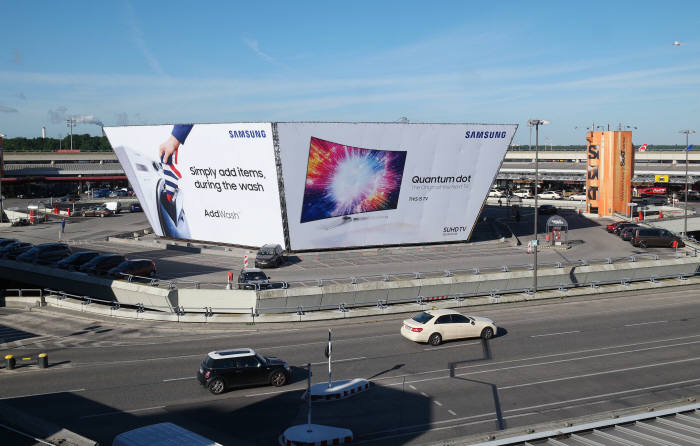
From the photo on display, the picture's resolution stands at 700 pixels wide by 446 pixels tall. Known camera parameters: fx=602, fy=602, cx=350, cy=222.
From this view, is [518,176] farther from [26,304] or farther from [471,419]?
[471,419]

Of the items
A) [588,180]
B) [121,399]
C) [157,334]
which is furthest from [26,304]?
[588,180]

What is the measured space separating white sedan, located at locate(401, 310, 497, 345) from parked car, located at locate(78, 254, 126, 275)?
73.6ft

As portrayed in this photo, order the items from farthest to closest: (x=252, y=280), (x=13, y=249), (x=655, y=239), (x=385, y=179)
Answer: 1. (x=655, y=239)
2. (x=385, y=179)
3. (x=13, y=249)
4. (x=252, y=280)

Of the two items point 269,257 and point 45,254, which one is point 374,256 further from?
point 45,254

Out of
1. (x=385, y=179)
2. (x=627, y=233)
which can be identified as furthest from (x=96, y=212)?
(x=627, y=233)

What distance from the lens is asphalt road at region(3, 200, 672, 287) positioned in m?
40.8

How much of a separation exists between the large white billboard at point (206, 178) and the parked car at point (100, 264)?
42.7ft

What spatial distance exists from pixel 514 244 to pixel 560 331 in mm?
24896

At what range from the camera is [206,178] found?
2052 inches

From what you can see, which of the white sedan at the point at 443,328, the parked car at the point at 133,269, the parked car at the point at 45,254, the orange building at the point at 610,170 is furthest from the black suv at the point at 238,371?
the orange building at the point at 610,170

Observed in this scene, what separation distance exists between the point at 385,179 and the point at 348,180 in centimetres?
316

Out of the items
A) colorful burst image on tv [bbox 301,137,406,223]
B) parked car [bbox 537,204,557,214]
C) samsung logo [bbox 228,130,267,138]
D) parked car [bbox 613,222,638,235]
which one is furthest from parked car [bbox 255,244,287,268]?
parked car [bbox 537,204,557,214]

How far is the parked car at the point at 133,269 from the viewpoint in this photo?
37250 millimetres

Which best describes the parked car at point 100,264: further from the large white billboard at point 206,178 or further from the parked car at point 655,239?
the parked car at point 655,239
